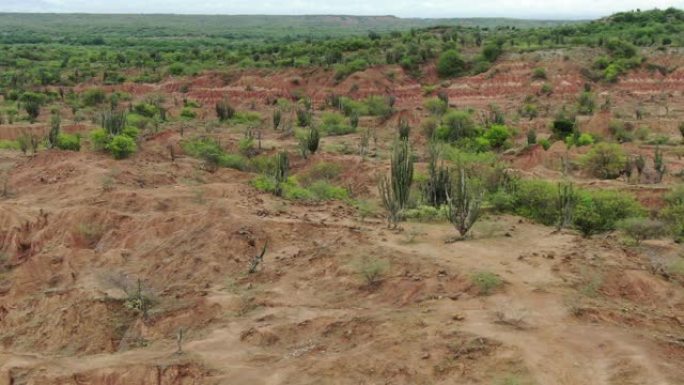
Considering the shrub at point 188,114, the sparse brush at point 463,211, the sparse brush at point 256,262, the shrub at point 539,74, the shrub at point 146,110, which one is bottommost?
the shrub at point 188,114

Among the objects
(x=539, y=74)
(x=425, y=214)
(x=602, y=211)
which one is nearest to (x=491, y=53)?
(x=539, y=74)

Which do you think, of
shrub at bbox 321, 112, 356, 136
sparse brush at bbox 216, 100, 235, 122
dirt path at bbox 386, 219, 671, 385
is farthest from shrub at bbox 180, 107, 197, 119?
dirt path at bbox 386, 219, 671, 385

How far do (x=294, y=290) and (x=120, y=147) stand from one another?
1278cm

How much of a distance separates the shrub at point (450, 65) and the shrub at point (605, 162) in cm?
2701

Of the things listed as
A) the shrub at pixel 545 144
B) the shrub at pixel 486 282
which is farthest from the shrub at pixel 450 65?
the shrub at pixel 486 282

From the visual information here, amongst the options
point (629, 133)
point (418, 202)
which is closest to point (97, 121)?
point (418, 202)

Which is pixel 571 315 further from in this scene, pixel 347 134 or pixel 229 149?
pixel 347 134

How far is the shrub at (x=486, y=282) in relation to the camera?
12041 millimetres

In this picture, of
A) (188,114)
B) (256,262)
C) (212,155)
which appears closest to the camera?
(256,262)

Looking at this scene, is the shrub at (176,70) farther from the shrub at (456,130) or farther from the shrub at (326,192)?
the shrub at (326,192)

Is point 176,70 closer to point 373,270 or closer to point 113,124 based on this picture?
point 113,124

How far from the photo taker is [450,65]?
50.0 meters

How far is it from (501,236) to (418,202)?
11.3 ft

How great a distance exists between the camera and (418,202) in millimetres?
18438
